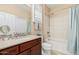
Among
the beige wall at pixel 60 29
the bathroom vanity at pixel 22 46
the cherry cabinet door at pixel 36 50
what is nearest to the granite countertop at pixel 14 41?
the bathroom vanity at pixel 22 46

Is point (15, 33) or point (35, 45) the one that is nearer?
point (15, 33)

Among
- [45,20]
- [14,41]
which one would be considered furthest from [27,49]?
[45,20]

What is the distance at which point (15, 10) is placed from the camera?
1.41 m

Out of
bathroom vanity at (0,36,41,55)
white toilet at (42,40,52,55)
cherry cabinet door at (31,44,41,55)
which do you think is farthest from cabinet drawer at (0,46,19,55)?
white toilet at (42,40,52,55)

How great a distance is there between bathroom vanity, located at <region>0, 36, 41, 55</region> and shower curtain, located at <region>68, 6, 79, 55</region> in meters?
0.40

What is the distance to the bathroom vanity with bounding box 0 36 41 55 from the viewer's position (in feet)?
4.20

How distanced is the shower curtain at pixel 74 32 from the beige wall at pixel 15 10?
0.54 m

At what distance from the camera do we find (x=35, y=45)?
4.97 ft

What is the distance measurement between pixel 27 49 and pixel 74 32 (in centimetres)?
63

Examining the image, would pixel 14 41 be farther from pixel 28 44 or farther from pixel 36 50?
pixel 36 50

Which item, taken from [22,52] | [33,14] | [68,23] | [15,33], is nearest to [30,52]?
[22,52]
